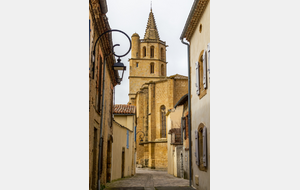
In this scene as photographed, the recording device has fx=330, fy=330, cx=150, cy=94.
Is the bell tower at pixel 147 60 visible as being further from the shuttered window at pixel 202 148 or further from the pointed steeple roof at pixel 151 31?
the shuttered window at pixel 202 148

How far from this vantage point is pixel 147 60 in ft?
200

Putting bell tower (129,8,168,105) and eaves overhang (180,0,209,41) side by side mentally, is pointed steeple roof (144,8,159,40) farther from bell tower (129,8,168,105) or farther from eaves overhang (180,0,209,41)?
eaves overhang (180,0,209,41)

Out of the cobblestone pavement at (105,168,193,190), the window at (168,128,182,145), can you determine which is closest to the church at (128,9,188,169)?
the window at (168,128,182,145)

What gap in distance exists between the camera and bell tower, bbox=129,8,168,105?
60.1 metres

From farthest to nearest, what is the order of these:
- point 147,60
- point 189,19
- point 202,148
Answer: point 147,60
point 189,19
point 202,148

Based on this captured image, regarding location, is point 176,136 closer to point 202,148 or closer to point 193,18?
point 202,148

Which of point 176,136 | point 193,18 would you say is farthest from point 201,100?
point 176,136

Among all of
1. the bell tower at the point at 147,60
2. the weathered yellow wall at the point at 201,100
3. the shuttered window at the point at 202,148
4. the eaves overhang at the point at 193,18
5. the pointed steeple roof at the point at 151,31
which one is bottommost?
the shuttered window at the point at 202,148

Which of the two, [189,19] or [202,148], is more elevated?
[189,19]

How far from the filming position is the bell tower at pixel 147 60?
197 feet

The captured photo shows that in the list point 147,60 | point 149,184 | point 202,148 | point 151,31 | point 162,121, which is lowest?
point 149,184

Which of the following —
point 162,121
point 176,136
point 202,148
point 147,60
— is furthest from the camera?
point 147,60

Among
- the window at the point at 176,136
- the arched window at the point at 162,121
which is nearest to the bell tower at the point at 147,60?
the arched window at the point at 162,121

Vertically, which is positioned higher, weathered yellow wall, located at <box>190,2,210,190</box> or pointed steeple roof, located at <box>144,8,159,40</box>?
pointed steeple roof, located at <box>144,8,159,40</box>
